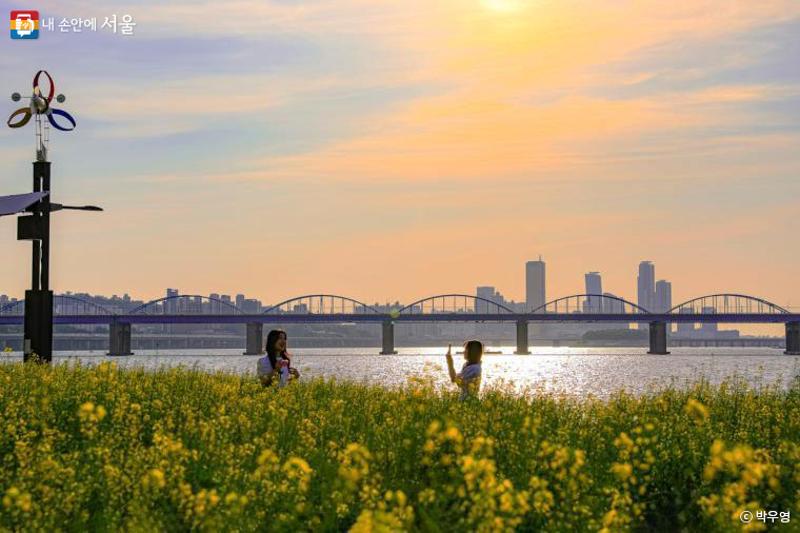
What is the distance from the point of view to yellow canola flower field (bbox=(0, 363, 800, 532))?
27.0ft

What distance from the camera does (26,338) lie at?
27.6 metres

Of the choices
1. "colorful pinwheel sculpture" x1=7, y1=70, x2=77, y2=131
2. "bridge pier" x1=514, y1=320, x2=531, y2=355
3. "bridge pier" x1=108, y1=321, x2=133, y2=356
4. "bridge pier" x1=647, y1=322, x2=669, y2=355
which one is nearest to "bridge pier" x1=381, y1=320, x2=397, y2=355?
"bridge pier" x1=514, y1=320, x2=531, y2=355

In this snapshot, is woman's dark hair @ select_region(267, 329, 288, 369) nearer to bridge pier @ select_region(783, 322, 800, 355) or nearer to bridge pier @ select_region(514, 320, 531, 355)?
bridge pier @ select_region(514, 320, 531, 355)

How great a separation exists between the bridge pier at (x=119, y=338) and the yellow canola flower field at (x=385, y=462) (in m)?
157

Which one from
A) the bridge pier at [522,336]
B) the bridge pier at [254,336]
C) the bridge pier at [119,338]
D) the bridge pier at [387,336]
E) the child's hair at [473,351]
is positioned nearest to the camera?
the child's hair at [473,351]

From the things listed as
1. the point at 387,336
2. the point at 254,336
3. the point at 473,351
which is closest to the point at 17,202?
the point at 473,351

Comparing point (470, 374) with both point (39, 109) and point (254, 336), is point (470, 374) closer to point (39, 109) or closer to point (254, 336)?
point (39, 109)

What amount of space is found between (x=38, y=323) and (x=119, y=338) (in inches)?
5900

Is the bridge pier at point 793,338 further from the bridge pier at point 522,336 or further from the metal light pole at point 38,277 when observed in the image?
the metal light pole at point 38,277

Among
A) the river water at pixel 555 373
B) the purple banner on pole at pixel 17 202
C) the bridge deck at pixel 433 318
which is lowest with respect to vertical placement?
the river water at pixel 555 373

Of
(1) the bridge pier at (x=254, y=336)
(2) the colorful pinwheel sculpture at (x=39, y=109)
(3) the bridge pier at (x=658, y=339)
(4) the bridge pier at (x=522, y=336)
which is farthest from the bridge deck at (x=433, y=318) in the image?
(2) the colorful pinwheel sculpture at (x=39, y=109)

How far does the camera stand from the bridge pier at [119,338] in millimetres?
169625

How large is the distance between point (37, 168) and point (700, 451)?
73.8ft

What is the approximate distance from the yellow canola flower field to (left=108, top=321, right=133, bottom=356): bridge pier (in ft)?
515
